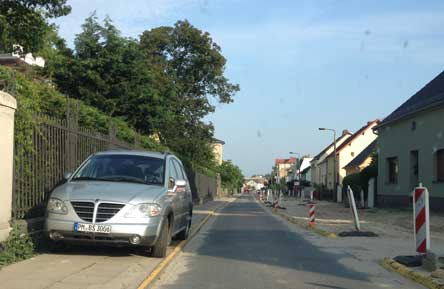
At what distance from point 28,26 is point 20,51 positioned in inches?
81.8

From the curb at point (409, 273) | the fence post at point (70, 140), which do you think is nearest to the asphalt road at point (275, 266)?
the curb at point (409, 273)

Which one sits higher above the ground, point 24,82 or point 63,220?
point 24,82

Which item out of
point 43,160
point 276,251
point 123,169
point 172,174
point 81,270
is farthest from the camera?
point 276,251

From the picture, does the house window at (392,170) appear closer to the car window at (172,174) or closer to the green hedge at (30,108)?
the green hedge at (30,108)

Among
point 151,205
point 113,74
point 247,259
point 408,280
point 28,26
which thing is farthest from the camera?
point 113,74

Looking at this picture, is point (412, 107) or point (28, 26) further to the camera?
point (412, 107)

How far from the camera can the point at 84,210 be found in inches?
368

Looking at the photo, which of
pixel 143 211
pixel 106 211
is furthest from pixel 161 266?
pixel 106 211

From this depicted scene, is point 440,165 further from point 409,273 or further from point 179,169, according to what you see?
point 409,273

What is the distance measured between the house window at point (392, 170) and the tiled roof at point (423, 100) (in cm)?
217

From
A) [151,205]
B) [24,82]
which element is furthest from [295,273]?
[24,82]

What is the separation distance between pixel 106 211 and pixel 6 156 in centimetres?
180

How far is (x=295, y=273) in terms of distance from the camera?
9.26 m

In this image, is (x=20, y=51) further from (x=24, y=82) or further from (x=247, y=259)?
(x=247, y=259)
